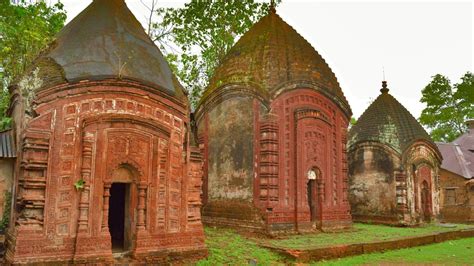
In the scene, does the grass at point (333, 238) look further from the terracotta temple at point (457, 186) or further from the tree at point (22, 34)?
the terracotta temple at point (457, 186)

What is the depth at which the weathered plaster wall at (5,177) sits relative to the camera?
28.6ft

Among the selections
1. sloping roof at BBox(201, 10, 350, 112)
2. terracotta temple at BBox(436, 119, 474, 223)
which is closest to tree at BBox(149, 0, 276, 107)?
sloping roof at BBox(201, 10, 350, 112)

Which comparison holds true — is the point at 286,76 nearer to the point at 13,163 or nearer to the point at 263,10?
the point at 263,10

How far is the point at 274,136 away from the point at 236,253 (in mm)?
4170

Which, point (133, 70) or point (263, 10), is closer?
point (133, 70)

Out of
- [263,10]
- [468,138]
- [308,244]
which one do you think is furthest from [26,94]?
[468,138]

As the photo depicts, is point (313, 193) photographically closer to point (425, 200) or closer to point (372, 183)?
point (372, 183)

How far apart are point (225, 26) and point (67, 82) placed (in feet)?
32.5

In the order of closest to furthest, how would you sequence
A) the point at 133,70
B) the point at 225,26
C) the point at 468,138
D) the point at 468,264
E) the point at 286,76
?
1. the point at 133,70
2. the point at 468,264
3. the point at 286,76
4. the point at 225,26
5. the point at 468,138

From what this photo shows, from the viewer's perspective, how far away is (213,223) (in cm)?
1392

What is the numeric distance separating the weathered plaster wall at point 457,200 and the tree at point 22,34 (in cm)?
2175

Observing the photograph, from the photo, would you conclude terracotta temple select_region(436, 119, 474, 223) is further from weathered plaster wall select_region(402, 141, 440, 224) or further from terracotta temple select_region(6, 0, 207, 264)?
terracotta temple select_region(6, 0, 207, 264)

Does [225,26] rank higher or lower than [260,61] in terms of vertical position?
higher

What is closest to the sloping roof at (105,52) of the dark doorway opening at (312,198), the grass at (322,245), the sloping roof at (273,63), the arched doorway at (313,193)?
the grass at (322,245)
